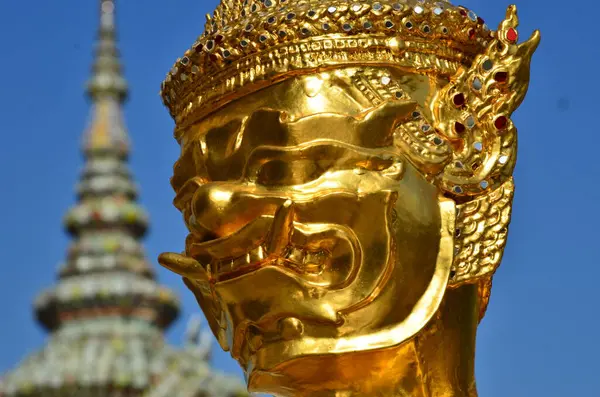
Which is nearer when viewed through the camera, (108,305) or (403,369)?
(403,369)

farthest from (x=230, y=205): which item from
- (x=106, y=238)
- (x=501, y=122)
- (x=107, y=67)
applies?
(x=107, y=67)

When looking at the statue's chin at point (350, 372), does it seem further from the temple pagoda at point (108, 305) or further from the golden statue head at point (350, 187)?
the temple pagoda at point (108, 305)

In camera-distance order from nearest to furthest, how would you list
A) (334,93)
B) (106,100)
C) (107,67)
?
(334,93) < (106,100) < (107,67)

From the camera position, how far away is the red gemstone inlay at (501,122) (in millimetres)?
2410

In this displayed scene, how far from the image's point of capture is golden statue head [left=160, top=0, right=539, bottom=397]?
7.48ft

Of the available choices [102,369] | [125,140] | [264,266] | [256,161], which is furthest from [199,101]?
[125,140]

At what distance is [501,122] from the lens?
241 cm

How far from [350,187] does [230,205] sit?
20 cm

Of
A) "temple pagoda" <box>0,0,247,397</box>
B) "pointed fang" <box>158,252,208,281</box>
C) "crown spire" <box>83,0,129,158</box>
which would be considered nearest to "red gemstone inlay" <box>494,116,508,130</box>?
"pointed fang" <box>158,252,208,281</box>

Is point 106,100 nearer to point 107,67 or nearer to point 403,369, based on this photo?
point 107,67

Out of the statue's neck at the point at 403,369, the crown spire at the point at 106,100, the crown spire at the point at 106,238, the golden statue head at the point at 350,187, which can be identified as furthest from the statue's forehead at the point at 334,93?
the crown spire at the point at 106,100

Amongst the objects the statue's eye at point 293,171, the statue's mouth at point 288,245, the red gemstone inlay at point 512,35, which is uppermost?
the red gemstone inlay at point 512,35

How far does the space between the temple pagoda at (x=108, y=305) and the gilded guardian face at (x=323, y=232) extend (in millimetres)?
22618

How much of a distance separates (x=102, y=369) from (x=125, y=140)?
6068 mm
